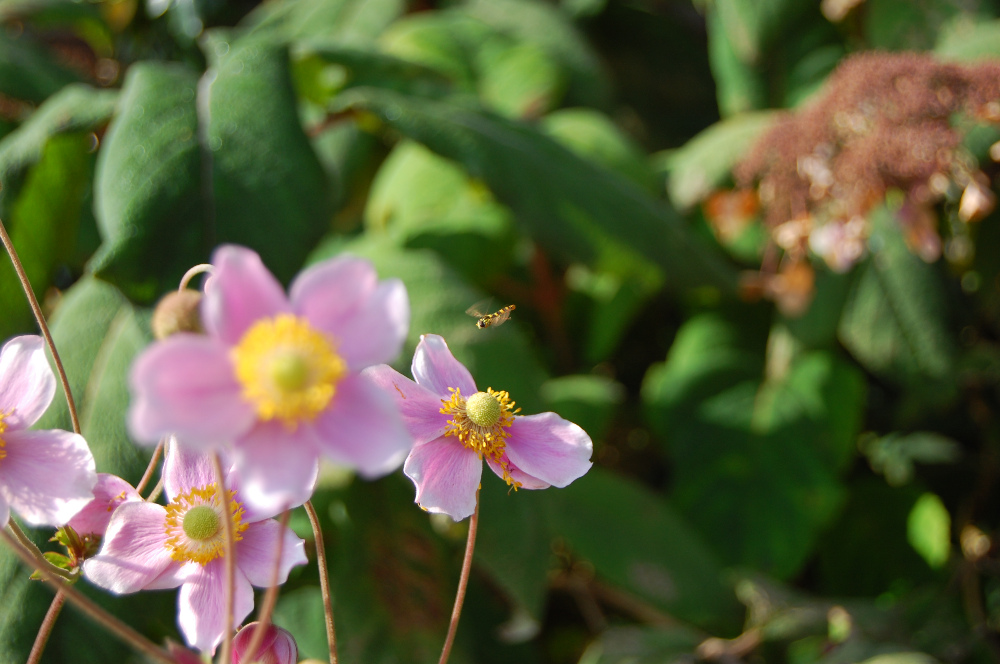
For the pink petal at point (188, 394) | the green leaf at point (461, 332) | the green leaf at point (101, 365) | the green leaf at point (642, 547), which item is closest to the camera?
the pink petal at point (188, 394)

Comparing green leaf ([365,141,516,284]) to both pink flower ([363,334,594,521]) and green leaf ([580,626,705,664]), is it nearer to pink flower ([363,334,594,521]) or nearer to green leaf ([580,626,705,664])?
green leaf ([580,626,705,664])

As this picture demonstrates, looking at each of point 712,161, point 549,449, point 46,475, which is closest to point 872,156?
point 712,161

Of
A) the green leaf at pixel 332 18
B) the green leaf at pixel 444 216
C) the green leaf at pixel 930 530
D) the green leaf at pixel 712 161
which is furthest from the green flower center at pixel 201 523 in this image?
the green leaf at pixel 332 18

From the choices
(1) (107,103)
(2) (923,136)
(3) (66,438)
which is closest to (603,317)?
(2) (923,136)

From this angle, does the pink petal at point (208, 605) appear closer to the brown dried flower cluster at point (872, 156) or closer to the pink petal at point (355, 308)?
the pink petal at point (355, 308)

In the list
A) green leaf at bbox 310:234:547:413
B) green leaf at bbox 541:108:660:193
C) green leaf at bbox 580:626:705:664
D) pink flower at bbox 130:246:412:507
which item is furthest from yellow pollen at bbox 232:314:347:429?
green leaf at bbox 541:108:660:193

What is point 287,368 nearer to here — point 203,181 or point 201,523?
point 201,523
